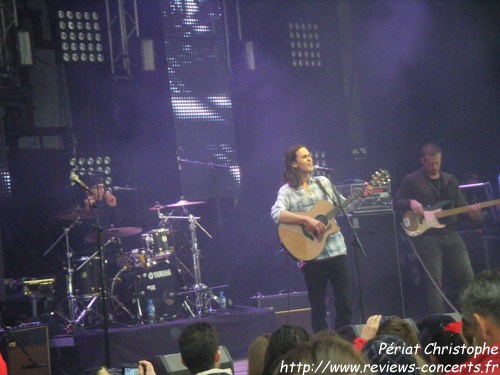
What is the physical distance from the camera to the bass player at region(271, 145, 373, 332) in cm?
580

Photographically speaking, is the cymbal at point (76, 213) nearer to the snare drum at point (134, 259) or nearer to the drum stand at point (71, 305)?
the drum stand at point (71, 305)

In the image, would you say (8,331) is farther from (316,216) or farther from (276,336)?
(276,336)

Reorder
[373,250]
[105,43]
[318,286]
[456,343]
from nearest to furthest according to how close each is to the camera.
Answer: [456,343] → [318,286] → [373,250] → [105,43]

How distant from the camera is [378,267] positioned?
25.0 ft

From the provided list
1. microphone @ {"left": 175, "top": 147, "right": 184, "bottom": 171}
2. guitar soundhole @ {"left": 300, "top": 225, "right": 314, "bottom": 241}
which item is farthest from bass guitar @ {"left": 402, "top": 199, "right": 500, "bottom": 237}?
microphone @ {"left": 175, "top": 147, "right": 184, "bottom": 171}

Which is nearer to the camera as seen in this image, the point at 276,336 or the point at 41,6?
the point at 276,336

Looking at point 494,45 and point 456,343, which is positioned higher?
point 494,45

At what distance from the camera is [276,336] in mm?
2717

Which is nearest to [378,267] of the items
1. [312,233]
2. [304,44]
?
[312,233]

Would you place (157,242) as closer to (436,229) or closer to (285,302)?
(285,302)

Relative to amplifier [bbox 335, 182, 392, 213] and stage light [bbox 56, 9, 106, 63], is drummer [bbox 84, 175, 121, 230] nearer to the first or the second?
stage light [bbox 56, 9, 106, 63]

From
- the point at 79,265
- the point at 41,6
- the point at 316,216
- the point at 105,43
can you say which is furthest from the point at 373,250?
the point at 41,6

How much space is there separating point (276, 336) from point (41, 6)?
368 inches

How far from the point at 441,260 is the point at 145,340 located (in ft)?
11.4
